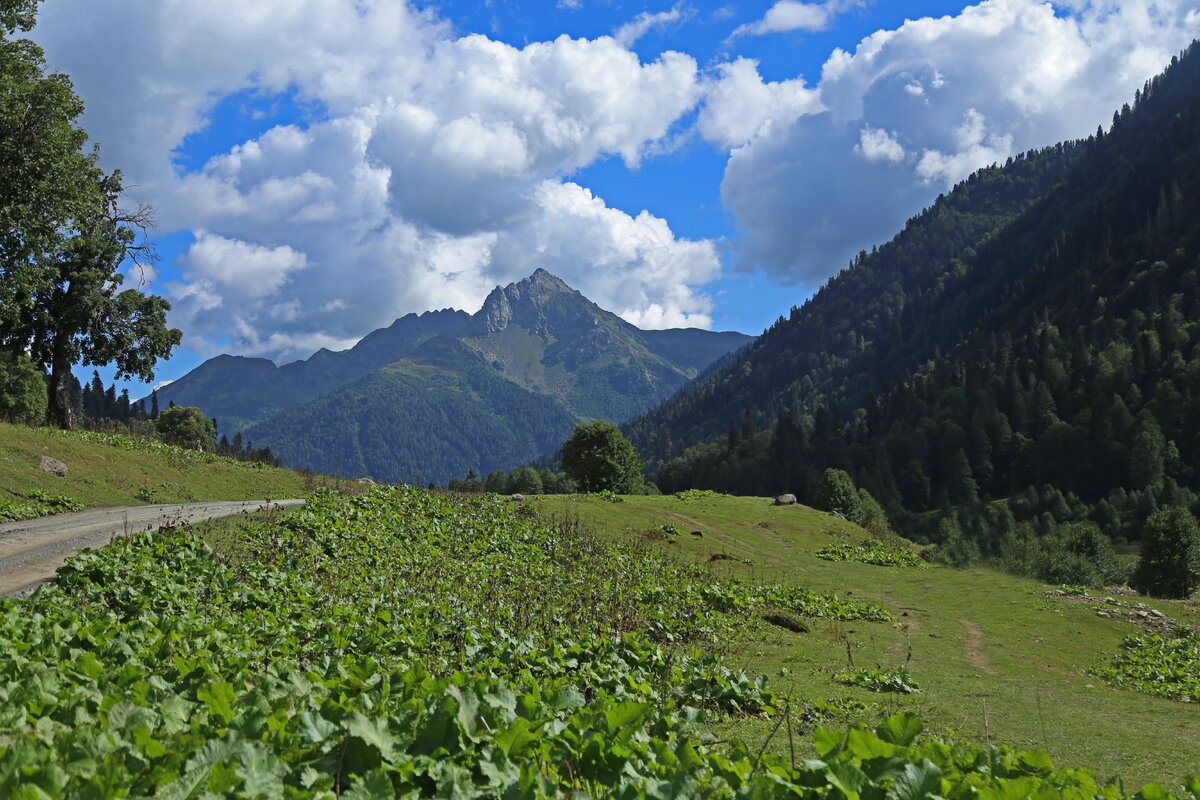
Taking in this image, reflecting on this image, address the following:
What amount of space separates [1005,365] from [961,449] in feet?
133

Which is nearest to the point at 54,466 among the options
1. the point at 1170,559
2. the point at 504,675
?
the point at 504,675

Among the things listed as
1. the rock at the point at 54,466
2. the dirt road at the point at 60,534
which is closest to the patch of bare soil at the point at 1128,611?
the dirt road at the point at 60,534

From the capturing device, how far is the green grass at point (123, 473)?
25750mm

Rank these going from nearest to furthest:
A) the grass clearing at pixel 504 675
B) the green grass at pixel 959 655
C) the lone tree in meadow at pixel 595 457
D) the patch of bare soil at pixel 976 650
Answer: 1. the grass clearing at pixel 504 675
2. the green grass at pixel 959 655
3. the patch of bare soil at pixel 976 650
4. the lone tree in meadow at pixel 595 457

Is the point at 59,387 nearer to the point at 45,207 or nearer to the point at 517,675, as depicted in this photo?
the point at 45,207

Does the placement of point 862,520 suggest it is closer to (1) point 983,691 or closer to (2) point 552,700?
(1) point 983,691

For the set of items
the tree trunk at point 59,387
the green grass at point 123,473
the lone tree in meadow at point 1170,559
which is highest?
the tree trunk at point 59,387

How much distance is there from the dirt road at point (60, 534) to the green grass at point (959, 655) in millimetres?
13543

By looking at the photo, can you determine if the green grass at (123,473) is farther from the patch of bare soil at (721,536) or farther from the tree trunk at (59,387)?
the patch of bare soil at (721,536)

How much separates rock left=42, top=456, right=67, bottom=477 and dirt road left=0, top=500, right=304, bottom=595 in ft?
13.9

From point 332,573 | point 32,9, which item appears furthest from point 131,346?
point 332,573

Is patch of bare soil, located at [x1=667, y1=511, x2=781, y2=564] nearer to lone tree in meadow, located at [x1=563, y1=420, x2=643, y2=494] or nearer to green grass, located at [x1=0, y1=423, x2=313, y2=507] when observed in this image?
green grass, located at [x1=0, y1=423, x2=313, y2=507]

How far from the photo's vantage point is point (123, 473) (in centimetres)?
2945

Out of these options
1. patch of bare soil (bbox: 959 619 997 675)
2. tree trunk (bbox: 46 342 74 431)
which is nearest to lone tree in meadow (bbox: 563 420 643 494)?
tree trunk (bbox: 46 342 74 431)
